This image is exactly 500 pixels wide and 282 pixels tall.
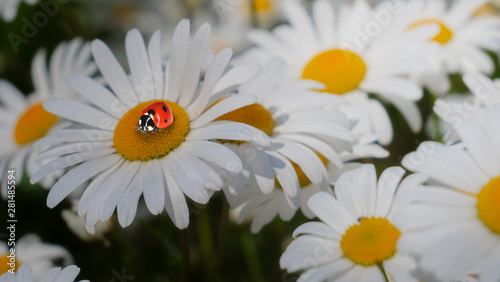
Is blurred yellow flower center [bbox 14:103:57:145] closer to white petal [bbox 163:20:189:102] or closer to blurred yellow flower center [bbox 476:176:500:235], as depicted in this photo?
white petal [bbox 163:20:189:102]

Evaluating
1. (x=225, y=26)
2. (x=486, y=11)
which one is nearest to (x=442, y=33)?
(x=486, y=11)

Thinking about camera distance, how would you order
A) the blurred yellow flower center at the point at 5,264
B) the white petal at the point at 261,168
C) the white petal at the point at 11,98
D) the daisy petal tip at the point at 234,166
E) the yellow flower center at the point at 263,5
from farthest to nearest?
the yellow flower center at the point at 263,5 → the white petal at the point at 11,98 → the blurred yellow flower center at the point at 5,264 → the white petal at the point at 261,168 → the daisy petal tip at the point at 234,166

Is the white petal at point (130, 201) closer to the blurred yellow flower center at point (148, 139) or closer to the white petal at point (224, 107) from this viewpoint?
the blurred yellow flower center at point (148, 139)

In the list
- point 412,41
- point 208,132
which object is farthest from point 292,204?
point 412,41

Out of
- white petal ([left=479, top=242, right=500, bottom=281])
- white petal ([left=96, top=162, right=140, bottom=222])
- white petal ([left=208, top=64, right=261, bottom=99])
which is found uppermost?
white petal ([left=208, top=64, right=261, bottom=99])

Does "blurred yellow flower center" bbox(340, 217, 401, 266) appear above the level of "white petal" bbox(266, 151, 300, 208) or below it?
below

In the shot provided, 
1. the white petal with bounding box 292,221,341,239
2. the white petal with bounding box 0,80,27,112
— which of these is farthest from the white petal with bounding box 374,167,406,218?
the white petal with bounding box 0,80,27,112

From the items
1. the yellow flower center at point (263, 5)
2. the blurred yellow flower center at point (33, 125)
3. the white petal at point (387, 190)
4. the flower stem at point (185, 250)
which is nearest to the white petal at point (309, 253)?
the white petal at point (387, 190)

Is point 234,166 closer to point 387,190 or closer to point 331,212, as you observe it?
point 331,212
